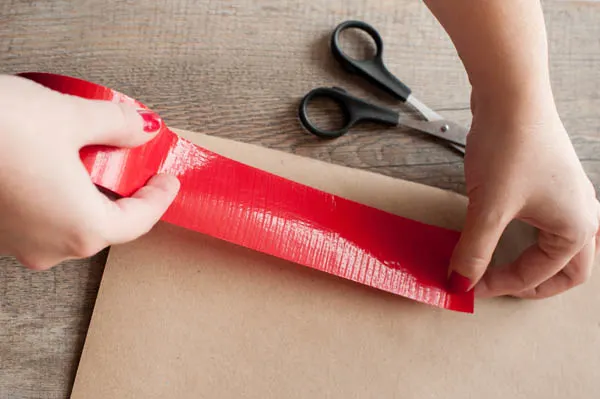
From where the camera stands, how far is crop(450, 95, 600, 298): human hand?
25.5 inches

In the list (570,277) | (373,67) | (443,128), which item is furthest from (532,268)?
(373,67)

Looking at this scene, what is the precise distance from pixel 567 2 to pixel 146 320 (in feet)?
2.50

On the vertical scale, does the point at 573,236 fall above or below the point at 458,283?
above

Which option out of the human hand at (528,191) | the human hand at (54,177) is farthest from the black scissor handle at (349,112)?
the human hand at (54,177)

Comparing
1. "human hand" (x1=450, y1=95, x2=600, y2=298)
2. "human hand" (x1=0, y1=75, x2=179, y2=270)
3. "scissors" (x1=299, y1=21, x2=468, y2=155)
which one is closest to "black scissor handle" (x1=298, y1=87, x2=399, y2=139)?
"scissors" (x1=299, y1=21, x2=468, y2=155)

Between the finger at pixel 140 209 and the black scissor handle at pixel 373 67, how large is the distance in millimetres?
296

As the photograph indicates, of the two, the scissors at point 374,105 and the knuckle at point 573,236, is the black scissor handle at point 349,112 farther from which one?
the knuckle at point 573,236

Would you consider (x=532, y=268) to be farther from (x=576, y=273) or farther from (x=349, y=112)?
(x=349, y=112)

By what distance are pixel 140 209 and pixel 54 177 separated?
11 cm

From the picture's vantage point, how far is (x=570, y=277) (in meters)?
0.74

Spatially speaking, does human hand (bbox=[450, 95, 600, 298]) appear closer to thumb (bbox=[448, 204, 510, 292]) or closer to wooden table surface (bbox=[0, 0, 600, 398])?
thumb (bbox=[448, 204, 510, 292])

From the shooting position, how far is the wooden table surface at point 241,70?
29.8 inches

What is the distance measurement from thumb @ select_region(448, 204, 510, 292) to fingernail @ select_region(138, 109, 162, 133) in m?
0.39

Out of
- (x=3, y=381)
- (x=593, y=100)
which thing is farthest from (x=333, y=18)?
(x=3, y=381)
